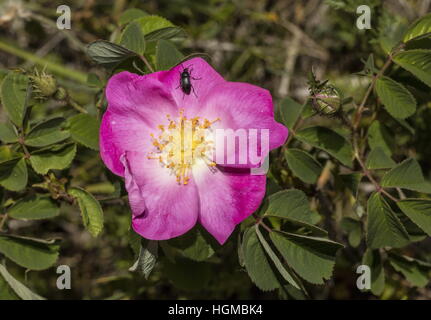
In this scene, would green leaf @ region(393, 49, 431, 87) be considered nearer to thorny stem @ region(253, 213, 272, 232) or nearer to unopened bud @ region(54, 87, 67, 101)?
thorny stem @ region(253, 213, 272, 232)

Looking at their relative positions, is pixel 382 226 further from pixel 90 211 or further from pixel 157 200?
pixel 90 211

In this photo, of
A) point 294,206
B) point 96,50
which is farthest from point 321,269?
point 96,50

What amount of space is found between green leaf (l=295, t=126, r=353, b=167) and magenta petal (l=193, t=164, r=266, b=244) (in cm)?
35

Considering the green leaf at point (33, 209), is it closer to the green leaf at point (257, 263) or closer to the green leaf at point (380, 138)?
the green leaf at point (257, 263)

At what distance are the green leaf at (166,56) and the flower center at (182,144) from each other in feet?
0.68

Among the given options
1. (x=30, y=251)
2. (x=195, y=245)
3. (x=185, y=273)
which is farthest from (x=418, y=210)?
(x=30, y=251)

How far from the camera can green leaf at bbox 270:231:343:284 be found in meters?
1.84

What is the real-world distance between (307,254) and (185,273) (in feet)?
1.85

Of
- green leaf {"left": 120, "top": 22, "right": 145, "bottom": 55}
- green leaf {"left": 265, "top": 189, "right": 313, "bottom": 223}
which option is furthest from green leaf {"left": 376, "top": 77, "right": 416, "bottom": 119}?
green leaf {"left": 120, "top": 22, "right": 145, "bottom": 55}

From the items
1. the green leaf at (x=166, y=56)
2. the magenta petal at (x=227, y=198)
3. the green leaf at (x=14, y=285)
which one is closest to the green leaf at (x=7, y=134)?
the green leaf at (x=14, y=285)

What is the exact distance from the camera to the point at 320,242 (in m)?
1.82

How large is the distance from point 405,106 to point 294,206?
58 centimetres

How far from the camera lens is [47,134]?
199cm
